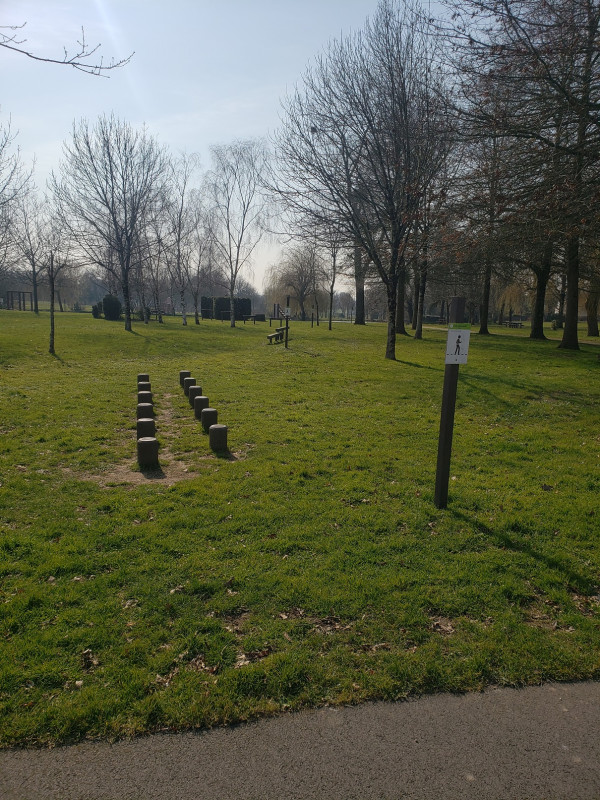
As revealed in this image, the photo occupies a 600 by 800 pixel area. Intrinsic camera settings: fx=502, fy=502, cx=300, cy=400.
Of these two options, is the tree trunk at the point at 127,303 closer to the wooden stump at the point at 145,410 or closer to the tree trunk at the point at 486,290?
the tree trunk at the point at 486,290

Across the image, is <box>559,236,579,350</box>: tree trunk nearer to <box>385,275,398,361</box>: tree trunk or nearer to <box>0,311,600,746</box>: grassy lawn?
<box>385,275,398,361</box>: tree trunk

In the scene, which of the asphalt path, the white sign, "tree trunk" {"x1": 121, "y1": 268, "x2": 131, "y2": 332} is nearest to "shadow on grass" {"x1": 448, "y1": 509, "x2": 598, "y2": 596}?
the asphalt path

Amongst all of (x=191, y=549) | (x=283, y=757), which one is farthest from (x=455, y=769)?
(x=191, y=549)

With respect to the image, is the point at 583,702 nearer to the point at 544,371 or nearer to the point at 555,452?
the point at 555,452

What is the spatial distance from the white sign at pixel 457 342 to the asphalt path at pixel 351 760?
3055 mm

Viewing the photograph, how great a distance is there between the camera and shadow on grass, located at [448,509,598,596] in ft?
13.6

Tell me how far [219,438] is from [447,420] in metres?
3.53

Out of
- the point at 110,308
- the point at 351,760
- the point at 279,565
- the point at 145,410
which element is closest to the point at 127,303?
the point at 110,308

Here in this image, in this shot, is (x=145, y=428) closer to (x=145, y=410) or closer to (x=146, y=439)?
(x=146, y=439)

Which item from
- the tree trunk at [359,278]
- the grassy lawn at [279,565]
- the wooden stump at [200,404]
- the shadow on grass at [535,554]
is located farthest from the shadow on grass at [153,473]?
the tree trunk at [359,278]

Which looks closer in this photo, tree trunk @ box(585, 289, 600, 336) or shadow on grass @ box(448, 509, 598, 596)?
shadow on grass @ box(448, 509, 598, 596)

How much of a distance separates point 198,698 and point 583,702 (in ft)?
7.39

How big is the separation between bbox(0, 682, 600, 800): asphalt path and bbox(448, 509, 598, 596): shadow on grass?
4.69 feet

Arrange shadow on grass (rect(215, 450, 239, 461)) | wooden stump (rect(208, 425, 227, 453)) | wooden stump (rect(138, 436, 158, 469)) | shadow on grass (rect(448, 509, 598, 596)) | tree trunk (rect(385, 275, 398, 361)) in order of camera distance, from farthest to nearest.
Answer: tree trunk (rect(385, 275, 398, 361))
wooden stump (rect(208, 425, 227, 453))
shadow on grass (rect(215, 450, 239, 461))
wooden stump (rect(138, 436, 158, 469))
shadow on grass (rect(448, 509, 598, 596))
